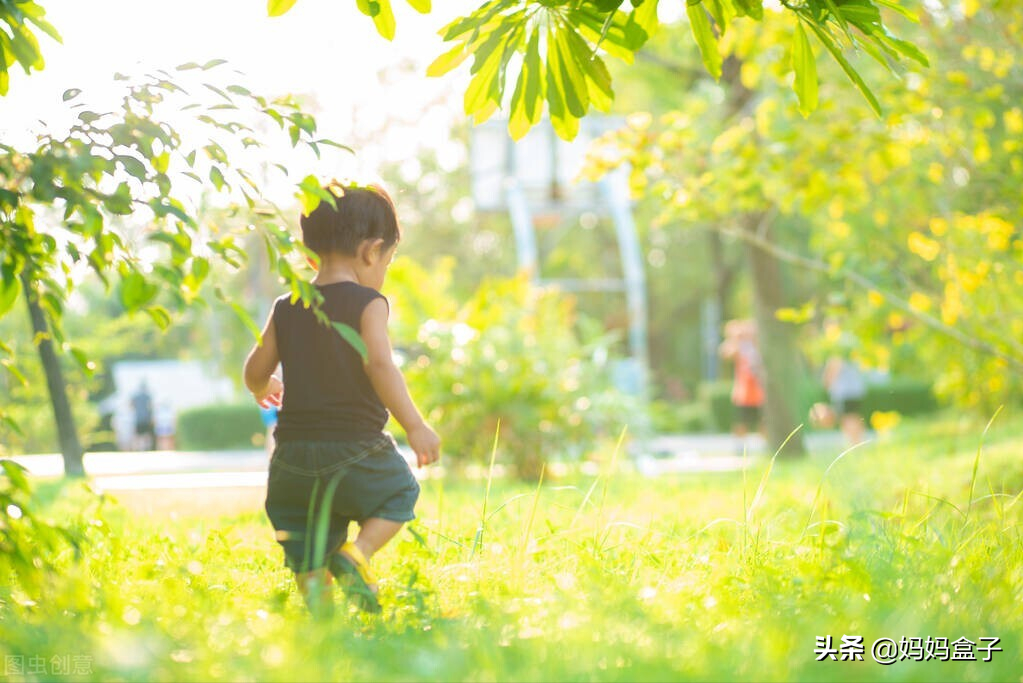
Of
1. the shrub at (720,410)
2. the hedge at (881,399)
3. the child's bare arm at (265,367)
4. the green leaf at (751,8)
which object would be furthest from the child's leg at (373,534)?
the shrub at (720,410)

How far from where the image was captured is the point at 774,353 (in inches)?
479

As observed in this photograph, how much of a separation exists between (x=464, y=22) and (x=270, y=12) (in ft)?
1.53

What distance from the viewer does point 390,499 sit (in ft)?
10.2

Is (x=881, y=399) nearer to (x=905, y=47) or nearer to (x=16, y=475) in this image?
(x=905, y=47)

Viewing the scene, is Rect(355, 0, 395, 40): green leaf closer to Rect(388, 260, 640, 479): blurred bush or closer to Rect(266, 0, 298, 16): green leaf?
Rect(266, 0, 298, 16): green leaf

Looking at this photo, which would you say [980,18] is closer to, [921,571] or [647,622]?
[921,571]

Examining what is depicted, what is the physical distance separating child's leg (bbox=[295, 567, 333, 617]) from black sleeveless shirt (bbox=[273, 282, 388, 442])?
1.26 feet

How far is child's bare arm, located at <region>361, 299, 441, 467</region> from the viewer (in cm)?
308

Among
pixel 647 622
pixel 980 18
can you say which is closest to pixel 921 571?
pixel 647 622

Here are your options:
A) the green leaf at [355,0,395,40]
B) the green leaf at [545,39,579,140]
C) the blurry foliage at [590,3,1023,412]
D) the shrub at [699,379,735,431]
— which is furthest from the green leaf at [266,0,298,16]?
the shrub at [699,379,735,431]

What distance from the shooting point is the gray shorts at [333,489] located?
10.1 ft

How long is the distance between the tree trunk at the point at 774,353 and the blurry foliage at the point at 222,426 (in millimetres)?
11333

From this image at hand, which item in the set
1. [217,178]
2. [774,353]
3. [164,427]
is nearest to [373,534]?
[217,178]

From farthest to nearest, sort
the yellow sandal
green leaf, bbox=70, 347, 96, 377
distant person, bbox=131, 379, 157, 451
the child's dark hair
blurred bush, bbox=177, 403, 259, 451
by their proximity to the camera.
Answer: blurred bush, bbox=177, 403, 259, 451 < distant person, bbox=131, 379, 157, 451 < the child's dark hair < green leaf, bbox=70, 347, 96, 377 < the yellow sandal
